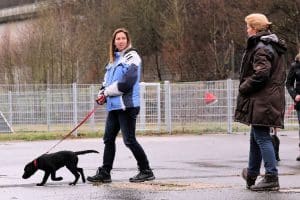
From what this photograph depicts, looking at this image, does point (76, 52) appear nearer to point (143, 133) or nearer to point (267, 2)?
point (267, 2)

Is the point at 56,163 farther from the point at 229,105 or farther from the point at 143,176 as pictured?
the point at 229,105

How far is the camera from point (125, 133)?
898cm

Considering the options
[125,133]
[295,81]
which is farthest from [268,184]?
[295,81]

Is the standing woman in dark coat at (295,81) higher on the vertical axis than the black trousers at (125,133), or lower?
higher

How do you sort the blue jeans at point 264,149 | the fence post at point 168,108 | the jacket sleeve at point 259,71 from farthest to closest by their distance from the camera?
the fence post at point 168,108
the blue jeans at point 264,149
the jacket sleeve at point 259,71

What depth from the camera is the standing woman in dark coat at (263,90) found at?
7781 millimetres

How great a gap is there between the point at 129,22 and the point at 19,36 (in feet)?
23.2

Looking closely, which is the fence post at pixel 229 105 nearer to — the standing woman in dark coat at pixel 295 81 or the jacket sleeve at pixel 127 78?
the standing woman in dark coat at pixel 295 81

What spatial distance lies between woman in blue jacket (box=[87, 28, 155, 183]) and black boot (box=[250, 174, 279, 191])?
5.72 ft

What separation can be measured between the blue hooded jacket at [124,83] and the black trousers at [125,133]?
107 mm

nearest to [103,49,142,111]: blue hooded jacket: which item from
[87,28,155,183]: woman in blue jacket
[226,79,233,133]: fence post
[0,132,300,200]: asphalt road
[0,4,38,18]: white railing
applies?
[87,28,155,183]: woman in blue jacket

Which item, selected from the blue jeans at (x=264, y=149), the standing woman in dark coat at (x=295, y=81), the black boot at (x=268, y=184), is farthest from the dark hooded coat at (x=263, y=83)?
the standing woman in dark coat at (x=295, y=81)

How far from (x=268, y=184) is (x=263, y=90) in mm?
1103

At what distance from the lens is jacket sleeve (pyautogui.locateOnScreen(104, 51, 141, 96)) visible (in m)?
8.84
